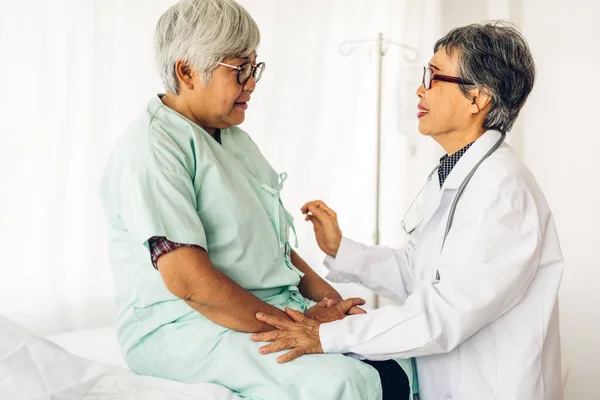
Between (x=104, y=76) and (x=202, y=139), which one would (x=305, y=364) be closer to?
(x=202, y=139)

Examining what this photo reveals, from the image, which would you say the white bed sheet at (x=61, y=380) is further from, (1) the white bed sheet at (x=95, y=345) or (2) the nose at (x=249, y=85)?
(2) the nose at (x=249, y=85)

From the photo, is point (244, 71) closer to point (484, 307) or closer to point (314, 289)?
point (314, 289)

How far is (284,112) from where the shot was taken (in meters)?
3.27

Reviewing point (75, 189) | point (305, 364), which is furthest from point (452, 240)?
point (75, 189)

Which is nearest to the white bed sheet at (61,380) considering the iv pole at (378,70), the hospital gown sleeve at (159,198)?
the hospital gown sleeve at (159,198)

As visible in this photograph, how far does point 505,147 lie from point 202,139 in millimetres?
763

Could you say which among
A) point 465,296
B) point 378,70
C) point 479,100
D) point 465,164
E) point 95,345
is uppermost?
point 378,70

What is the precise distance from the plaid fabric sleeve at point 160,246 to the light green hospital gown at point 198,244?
19 mm

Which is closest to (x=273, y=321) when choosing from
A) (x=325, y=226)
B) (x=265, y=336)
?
(x=265, y=336)

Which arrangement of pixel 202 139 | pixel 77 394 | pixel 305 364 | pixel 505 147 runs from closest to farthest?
pixel 77 394
pixel 305 364
pixel 202 139
pixel 505 147

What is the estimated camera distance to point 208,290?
4.83 ft

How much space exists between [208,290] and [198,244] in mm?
102

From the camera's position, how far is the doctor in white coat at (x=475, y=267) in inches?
61.8

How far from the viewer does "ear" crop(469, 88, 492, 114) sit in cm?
177
